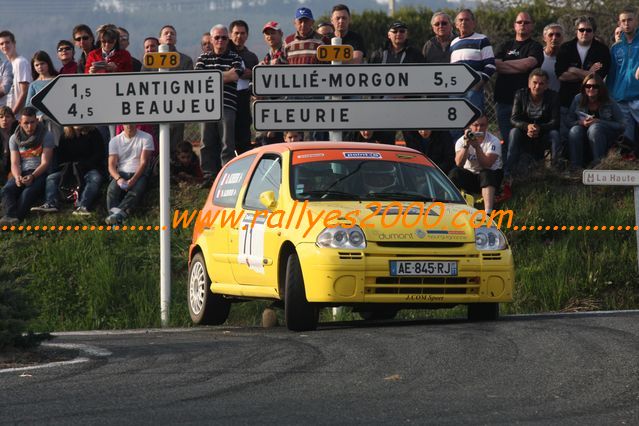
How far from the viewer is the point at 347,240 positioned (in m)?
12.6

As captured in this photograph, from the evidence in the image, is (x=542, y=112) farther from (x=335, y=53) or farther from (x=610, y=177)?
(x=335, y=53)

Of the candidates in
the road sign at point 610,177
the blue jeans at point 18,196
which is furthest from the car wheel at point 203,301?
the blue jeans at point 18,196

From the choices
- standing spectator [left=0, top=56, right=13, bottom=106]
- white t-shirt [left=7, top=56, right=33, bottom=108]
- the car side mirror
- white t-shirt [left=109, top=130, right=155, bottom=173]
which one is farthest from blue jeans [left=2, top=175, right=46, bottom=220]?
the car side mirror

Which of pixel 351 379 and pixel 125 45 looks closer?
pixel 351 379

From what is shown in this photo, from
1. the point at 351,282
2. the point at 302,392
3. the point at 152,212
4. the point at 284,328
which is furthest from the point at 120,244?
the point at 302,392

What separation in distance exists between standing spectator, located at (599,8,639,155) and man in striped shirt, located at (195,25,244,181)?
16.5ft

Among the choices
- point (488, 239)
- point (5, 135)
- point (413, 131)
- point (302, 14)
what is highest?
point (302, 14)

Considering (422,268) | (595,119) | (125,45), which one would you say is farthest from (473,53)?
(422,268)

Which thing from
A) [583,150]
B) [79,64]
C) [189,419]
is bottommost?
[189,419]

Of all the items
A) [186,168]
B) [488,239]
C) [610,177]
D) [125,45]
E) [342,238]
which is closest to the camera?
[342,238]

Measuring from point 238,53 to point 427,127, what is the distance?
4.81m

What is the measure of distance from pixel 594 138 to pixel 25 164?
304 inches

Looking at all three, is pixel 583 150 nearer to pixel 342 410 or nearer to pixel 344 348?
pixel 344 348

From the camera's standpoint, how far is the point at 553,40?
20125mm
